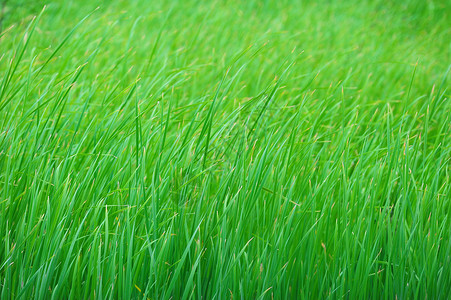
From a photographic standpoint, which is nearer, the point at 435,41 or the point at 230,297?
the point at 230,297

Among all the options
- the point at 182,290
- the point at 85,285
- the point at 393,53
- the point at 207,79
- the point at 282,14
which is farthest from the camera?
the point at 282,14

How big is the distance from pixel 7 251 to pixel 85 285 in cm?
29

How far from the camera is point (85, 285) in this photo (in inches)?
52.1

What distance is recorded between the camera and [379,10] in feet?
16.9

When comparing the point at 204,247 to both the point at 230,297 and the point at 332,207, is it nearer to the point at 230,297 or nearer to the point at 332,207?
the point at 230,297

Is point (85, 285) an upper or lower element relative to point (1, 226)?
lower

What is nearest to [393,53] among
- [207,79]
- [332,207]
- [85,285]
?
[207,79]

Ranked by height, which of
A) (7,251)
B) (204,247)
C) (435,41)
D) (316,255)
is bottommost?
(435,41)

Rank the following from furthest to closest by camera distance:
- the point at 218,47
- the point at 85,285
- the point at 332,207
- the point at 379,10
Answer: the point at 379,10, the point at 218,47, the point at 332,207, the point at 85,285

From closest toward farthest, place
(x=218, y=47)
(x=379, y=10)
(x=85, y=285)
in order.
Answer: (x=85, y=285), (x=218, y=47), (x=379, y=10)

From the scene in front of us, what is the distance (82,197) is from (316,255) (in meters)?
0.85

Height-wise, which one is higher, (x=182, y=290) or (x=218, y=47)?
(x=218, y=47)

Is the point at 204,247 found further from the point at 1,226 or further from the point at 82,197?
the point at 1,226

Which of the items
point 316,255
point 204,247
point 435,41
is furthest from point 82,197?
point 435,41
